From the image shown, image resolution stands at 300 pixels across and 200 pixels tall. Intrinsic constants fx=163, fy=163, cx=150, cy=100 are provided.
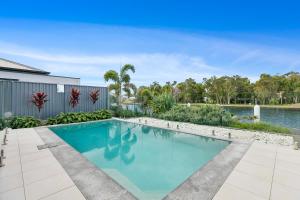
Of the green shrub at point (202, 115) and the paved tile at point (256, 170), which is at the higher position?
the green shrub at point (202, 115)

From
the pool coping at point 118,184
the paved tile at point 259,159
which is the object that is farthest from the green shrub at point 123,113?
the paved tile at point 259,159

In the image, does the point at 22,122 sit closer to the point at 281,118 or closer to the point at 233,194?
the point at 233,194

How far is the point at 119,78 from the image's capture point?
521 inches

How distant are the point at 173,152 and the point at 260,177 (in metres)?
2.32

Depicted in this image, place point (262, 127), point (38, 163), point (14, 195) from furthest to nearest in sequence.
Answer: point (262, 127) → point (38, 163) → point (14, 195)

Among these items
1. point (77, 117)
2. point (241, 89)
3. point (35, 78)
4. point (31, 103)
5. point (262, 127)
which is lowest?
point (262, 127)

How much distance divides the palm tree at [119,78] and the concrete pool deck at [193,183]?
9.34 m

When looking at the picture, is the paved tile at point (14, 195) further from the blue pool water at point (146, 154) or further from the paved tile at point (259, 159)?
the paved tile at point (259, 159)

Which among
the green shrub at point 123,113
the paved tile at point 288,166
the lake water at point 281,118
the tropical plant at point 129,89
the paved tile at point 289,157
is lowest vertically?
the lake water at point 281,118

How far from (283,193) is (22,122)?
894cm

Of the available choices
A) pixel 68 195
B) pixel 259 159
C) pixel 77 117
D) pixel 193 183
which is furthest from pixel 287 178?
pixel 77 117

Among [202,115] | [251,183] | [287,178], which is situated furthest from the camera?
[202,115]

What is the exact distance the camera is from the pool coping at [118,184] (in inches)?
93.4

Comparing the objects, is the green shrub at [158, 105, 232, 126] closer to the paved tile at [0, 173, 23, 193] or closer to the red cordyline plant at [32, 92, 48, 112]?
the red cordyline plant at [32, 92, 48, 112]
